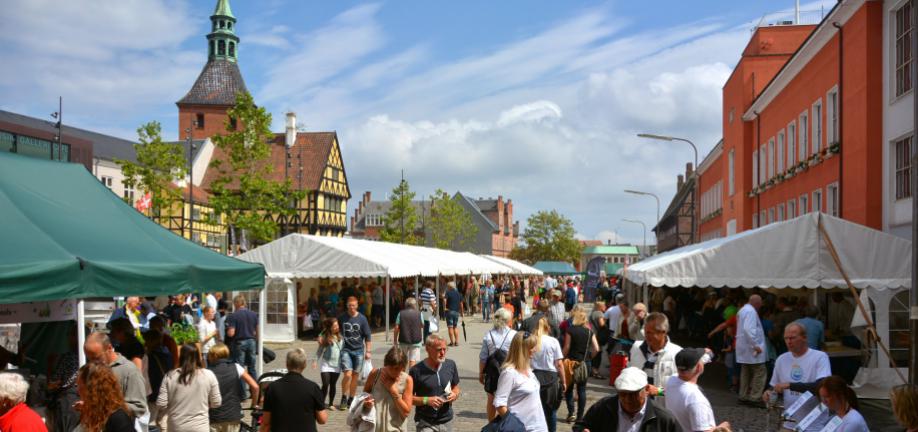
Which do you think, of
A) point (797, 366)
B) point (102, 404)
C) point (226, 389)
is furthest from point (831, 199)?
point (102, 404)

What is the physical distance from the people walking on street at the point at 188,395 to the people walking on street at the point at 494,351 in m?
2.60

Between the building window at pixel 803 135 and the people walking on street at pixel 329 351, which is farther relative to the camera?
the building window at pixel 803 135

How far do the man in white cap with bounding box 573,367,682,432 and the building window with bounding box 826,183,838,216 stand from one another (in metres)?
19.7

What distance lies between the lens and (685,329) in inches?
1117

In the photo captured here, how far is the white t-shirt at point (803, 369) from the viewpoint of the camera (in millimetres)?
7145

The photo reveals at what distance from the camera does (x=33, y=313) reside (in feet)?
28.3

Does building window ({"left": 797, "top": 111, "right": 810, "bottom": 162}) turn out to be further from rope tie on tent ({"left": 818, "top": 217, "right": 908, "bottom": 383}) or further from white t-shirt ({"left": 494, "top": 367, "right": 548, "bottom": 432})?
white t-shirt ({"left": 494, "top": 367, "right": 548, "bottom": 432})

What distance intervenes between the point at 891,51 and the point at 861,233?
5.33 metres

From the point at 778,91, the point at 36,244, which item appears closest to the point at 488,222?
the point at 778,91

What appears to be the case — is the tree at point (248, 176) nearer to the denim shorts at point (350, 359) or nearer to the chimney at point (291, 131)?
the denim shorts at point (350, 359)

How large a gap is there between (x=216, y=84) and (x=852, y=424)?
3155 inches

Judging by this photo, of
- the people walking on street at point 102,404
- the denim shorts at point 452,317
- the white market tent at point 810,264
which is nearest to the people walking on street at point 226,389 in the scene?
the people walking on street at point 102,404

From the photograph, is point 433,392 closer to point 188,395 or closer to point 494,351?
point 494,351

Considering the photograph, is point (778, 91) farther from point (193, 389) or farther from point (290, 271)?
point (193, 389)
